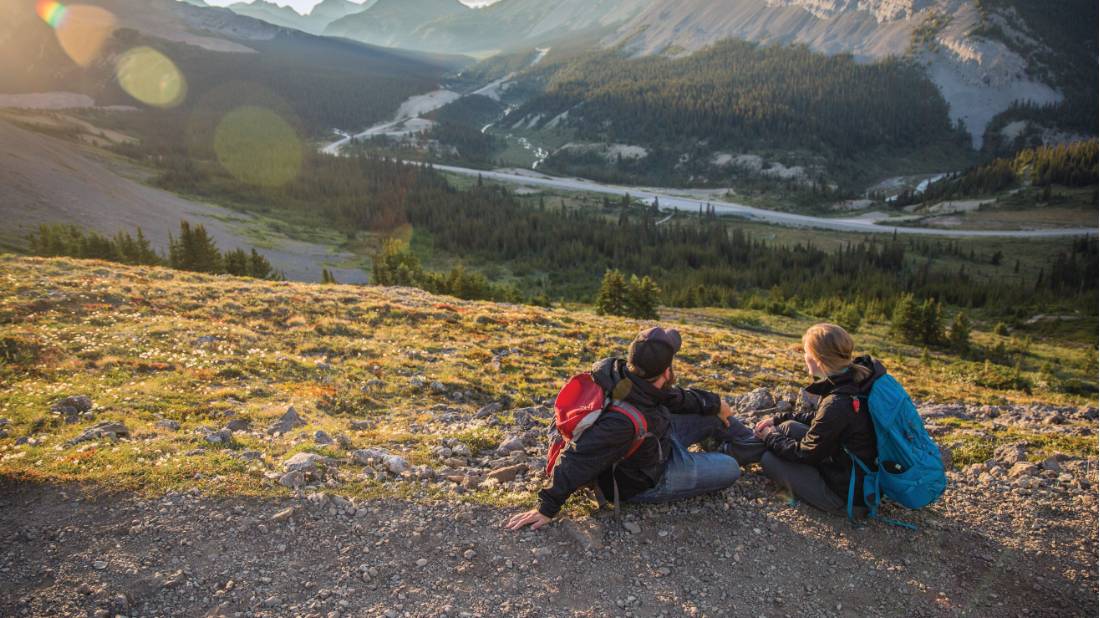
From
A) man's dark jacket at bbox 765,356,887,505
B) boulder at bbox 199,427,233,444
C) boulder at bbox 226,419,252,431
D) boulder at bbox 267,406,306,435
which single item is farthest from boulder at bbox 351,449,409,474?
man's dark jacket at bbox 765,356,887,505

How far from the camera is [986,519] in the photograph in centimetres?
691

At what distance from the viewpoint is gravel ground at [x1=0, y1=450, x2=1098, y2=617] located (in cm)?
515

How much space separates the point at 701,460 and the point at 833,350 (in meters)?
2.03

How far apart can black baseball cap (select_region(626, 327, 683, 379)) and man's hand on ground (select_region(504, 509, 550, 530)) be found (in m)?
2.01

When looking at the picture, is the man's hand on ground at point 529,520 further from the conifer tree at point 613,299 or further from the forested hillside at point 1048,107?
the forested hillside at point 1048,107

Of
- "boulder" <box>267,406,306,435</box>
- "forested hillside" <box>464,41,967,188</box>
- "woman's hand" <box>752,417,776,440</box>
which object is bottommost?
"boulder" <box>267,406,306,435</box>


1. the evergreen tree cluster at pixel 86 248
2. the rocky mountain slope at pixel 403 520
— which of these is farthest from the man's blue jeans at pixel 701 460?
the evergreen tree cluster at pixel 86 248

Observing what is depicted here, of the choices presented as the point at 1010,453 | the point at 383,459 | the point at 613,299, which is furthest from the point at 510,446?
the point at 613,299

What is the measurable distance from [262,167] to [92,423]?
4892 inches

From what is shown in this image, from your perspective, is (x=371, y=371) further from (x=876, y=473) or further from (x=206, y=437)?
(x=876, y=473)

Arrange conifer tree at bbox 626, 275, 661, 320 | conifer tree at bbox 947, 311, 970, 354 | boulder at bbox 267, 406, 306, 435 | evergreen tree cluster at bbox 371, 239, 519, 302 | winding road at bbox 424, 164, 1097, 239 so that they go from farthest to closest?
winding road at bbox 424, 164, 1097, 239
evergreen tree cluster at bbox 371, 239, 519, 302
conifer tree at bbox 626, 275, 661, 320
conifer tree at bbox 947, 311, 970, 354
boulder at bbox 267, 406, 306, 435

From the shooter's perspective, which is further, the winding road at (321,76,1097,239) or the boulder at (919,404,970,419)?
the winding road at (321,76,1097,239)

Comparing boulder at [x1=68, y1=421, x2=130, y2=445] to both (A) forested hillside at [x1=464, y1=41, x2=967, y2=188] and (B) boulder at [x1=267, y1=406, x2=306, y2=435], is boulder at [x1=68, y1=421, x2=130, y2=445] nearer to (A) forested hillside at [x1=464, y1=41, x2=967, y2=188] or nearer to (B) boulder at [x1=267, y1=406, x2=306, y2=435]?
(B) boulder at [x1=267, y1=406, x2=306, y2=435]

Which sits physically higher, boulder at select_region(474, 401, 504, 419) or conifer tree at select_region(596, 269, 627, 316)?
boulder at select_region(474, 401, 504, 419)
